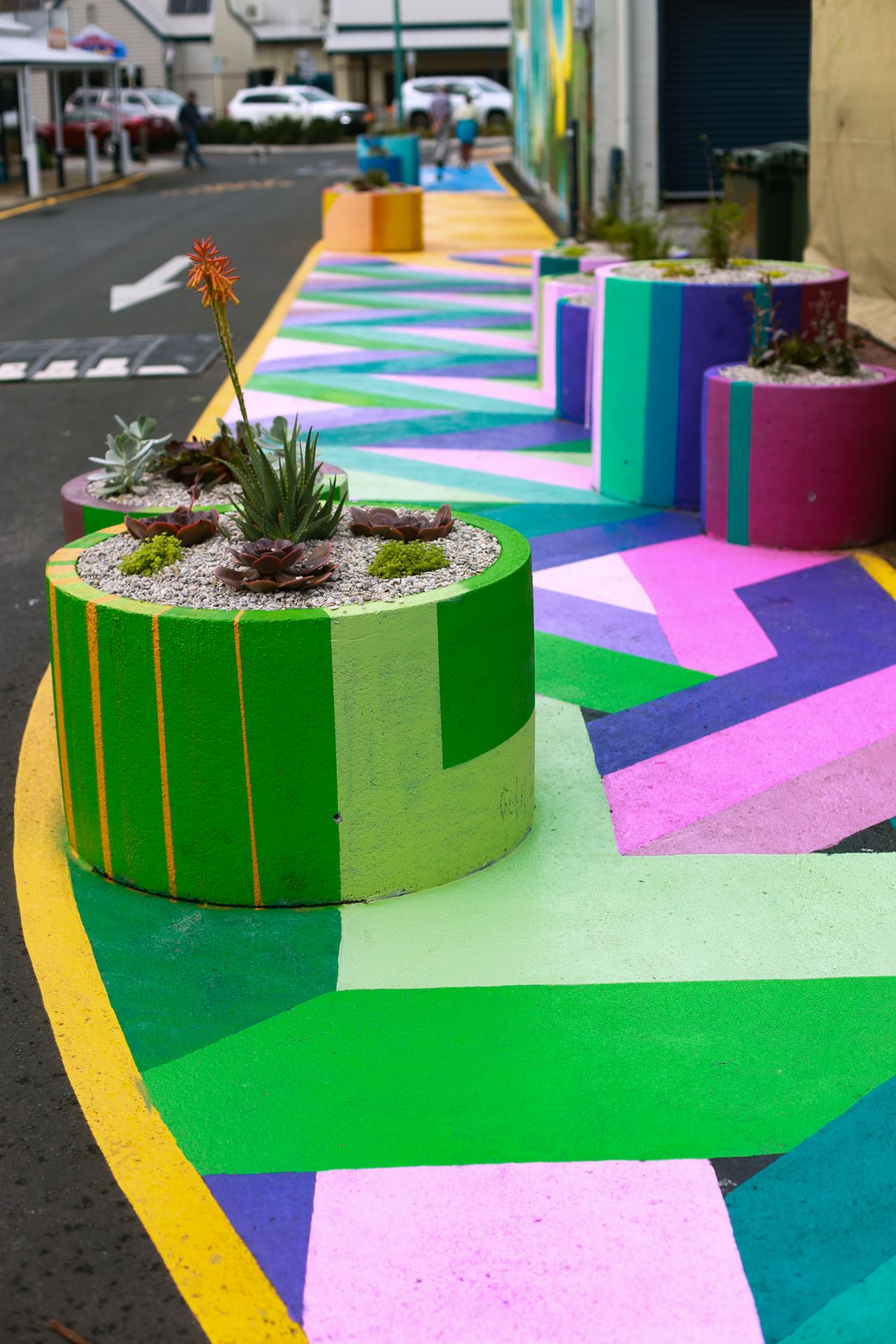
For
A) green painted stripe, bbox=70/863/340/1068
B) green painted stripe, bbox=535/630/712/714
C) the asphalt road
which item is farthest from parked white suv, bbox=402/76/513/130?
green painted stripe, bbox=70/863/340/1068

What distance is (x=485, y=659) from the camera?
402cm

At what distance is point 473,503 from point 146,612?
171 inches

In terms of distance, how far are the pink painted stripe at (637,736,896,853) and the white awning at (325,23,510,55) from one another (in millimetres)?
58928

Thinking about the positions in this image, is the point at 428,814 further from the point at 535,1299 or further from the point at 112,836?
the point at 535,1299

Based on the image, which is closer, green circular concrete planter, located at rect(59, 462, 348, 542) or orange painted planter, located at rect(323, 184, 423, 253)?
green circular concrete planter, located at rect(59, 462, 348, 542)

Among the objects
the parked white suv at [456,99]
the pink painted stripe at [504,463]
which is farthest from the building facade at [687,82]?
the parked white suv at [456,99]

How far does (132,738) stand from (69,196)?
1144 inches

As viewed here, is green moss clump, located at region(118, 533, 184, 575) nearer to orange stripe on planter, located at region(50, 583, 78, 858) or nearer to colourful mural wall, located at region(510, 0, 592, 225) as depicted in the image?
orange stripe on planter, located at region(50, 583, 78, 858)

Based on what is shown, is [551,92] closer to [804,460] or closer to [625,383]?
[625,383]

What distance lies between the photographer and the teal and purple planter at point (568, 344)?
31.9 feet

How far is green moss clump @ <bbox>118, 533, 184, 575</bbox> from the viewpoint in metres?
4.34

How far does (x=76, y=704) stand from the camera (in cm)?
404

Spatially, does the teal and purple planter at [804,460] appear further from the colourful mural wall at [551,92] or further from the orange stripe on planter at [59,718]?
the colourful mural wall at [551,92]

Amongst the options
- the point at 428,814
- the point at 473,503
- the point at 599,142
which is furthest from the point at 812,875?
the point at 599,142
